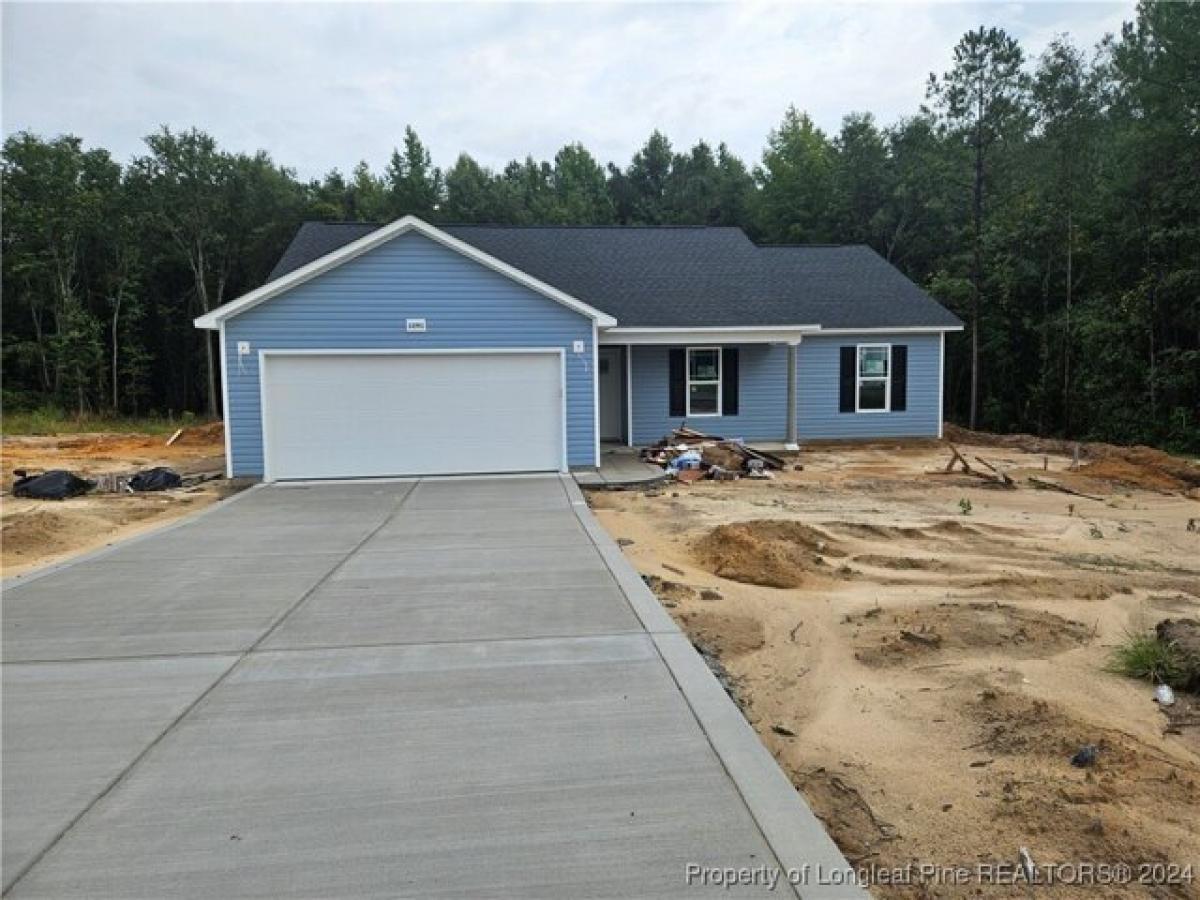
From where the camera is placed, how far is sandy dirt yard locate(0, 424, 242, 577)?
898cm

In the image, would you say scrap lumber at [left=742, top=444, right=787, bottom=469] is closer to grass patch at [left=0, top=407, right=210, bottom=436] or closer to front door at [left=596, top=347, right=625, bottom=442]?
front door at [left=596, top=347, right=625, bottom=442]

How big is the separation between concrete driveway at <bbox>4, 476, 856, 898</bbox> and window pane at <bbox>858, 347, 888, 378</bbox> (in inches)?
532

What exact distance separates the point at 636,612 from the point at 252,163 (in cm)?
3442

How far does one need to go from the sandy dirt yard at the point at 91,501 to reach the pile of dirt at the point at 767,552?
665cm

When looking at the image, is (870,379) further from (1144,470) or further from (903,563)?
(903,563)

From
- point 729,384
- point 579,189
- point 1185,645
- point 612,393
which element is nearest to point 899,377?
point 729,384

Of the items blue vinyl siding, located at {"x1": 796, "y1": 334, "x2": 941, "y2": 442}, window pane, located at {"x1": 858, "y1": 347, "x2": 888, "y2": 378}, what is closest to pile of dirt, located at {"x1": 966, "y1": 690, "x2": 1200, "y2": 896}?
blue vinyl siding, located at {"x1": 796, "y1": 334, "x2": 941, "y2": 442}

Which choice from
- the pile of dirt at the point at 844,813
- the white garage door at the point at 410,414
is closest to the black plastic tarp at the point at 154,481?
the white garage door at the point at 410,414

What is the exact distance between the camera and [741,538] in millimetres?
7934

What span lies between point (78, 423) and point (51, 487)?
16.3 meters

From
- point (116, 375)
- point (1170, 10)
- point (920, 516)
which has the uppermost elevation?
point (1170, 10)

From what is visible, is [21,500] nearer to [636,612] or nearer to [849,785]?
[636,612]

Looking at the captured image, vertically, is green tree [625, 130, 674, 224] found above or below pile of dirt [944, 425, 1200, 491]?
above

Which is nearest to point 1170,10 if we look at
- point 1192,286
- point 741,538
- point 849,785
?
point 1192,286
